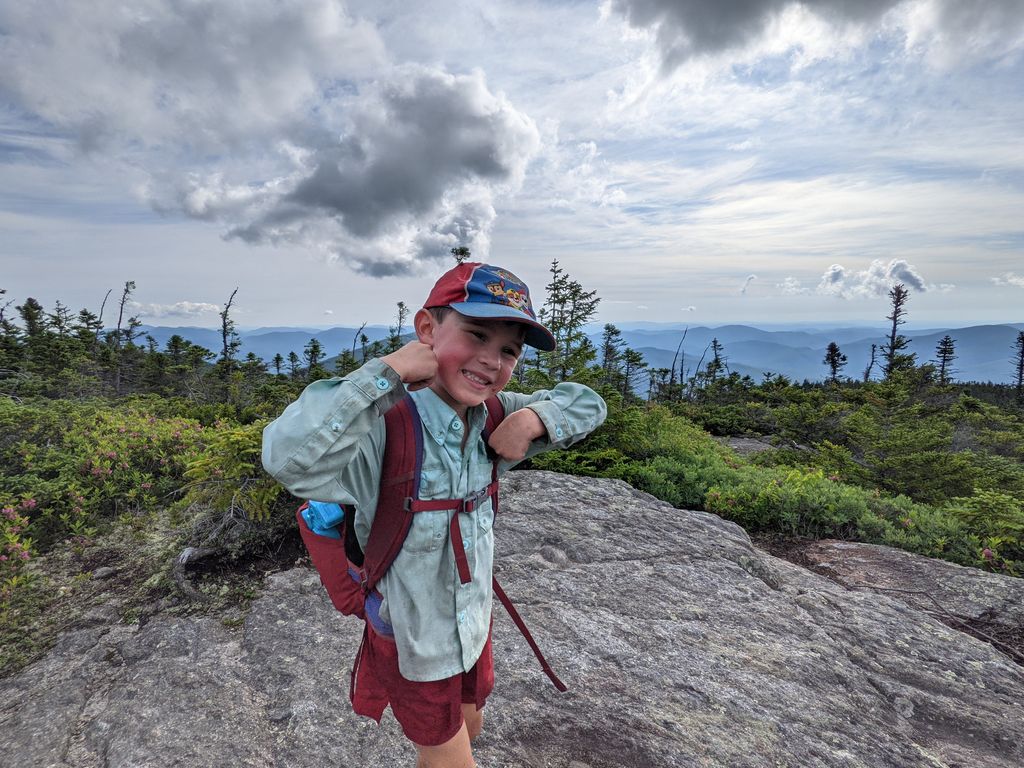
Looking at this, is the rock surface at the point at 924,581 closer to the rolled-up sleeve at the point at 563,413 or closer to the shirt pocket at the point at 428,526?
the rolled-up sleeve at the point at 563,413

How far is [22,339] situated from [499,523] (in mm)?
28428

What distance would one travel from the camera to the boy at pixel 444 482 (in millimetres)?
1479

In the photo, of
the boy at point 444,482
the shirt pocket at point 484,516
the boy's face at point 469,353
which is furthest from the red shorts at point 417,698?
the boy's face at point 469,353

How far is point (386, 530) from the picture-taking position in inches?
59.4

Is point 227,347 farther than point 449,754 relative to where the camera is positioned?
Yes

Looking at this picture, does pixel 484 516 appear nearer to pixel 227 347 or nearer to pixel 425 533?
pixel 425 533

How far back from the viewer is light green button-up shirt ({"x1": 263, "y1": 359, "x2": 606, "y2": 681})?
1.23m

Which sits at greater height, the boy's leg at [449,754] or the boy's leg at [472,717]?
the boy's leg at [449,754]

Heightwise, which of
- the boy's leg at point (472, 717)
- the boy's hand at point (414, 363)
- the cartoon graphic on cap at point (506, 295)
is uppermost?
the cartoon graphic on cap at point (506, 295)

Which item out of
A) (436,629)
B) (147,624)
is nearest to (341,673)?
(147,624)

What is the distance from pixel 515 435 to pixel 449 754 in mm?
1111

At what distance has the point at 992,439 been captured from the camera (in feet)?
50.4

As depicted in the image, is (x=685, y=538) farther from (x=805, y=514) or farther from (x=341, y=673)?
(x=341, y=673)

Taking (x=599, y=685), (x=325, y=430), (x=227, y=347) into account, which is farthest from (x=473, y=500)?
(x=227, y=347)
